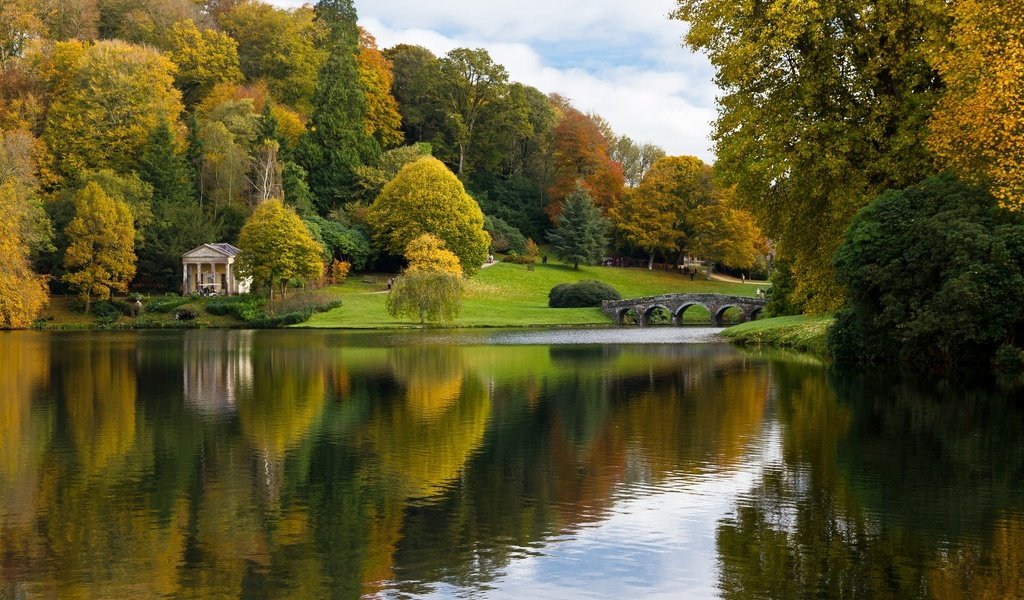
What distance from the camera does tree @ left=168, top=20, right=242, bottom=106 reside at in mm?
95188

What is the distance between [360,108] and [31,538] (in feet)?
284

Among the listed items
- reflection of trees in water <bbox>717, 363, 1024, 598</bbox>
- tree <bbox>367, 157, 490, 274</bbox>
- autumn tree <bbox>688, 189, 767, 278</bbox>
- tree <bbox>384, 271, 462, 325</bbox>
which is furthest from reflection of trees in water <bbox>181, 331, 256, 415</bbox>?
autumn tree <bbox>688, 189, 767, 278</bbox>

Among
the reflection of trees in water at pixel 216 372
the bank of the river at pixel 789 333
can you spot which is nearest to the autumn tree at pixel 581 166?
the bank of the river at pixel 789 333

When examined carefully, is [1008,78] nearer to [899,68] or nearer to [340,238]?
[899,68]

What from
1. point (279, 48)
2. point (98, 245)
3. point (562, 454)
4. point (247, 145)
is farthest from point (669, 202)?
point (562, 454)

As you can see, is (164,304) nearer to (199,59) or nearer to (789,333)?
(199,59)

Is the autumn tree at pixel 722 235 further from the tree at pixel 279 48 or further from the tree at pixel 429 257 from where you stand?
the tree at pixel 279 48

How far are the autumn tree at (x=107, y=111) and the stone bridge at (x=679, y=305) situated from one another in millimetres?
40476

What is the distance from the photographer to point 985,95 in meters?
23.0

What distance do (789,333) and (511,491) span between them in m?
33.0

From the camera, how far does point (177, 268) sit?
7688 centimetres

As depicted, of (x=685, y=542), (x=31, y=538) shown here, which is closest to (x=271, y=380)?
(x=31, y=538)

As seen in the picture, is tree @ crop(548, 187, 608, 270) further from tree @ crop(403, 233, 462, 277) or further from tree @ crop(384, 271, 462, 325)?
tree @ crop(384, 271, 462, 325)

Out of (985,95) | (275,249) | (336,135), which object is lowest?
(275,249)
